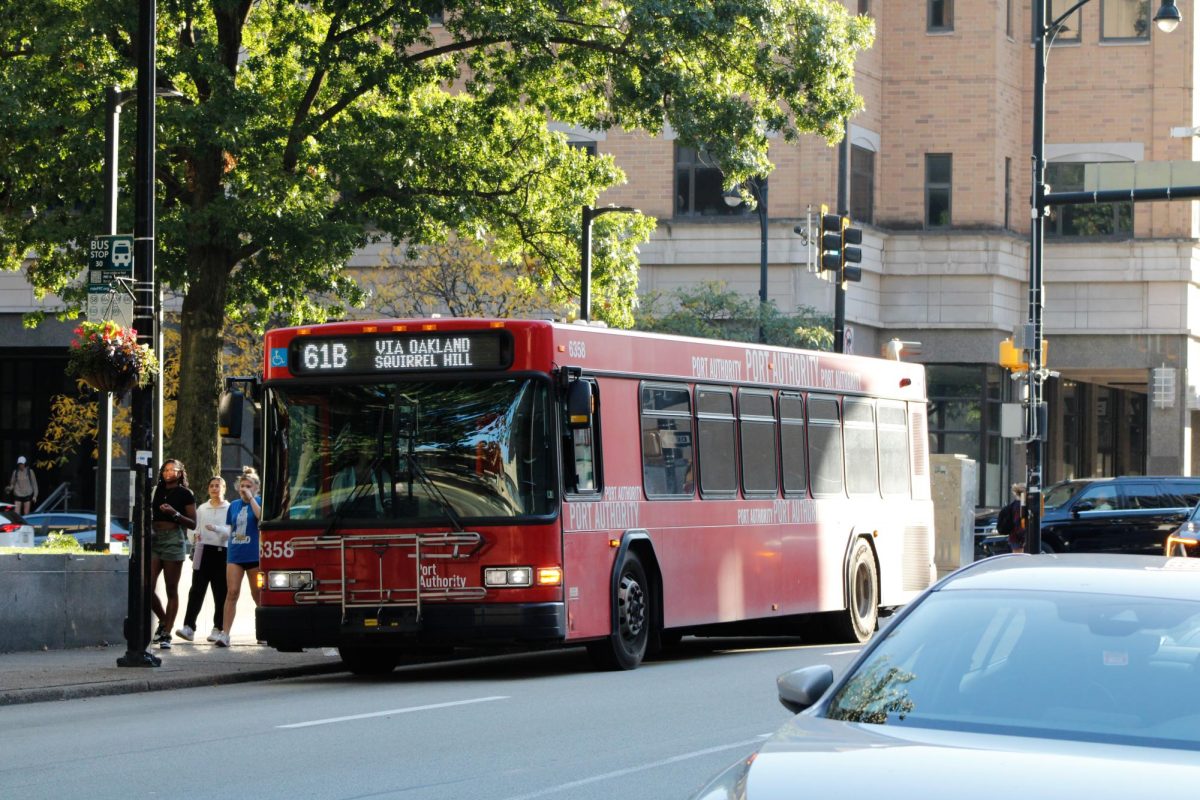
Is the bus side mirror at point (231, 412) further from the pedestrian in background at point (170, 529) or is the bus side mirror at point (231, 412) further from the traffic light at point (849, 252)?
the traffic light at point (849, 252)

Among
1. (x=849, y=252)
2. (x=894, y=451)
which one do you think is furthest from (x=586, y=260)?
(x=894, y=451)

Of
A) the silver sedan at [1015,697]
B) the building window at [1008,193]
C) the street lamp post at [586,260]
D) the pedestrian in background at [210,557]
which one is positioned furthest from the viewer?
the building window at [1008,193]

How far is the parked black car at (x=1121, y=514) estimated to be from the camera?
3159 centimetres

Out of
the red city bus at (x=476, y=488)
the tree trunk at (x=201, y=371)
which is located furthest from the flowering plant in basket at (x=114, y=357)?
the tree trunk at (x=201, y=371)

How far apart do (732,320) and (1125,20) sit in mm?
14319

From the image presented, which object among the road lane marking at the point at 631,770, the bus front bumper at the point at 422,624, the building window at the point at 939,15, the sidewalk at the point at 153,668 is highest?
the building window at the point at 939,15

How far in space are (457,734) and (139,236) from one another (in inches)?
284

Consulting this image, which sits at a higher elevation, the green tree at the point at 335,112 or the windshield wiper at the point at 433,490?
the green tree at the point at 335,112

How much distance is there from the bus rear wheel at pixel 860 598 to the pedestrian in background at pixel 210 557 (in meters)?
6.63

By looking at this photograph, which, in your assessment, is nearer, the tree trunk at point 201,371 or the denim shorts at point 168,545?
the denim shorts at point 168,545

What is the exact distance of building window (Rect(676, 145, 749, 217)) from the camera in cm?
4447

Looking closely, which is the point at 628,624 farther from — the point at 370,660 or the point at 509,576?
the point at 370,660

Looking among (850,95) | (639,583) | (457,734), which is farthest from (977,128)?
(457,734)

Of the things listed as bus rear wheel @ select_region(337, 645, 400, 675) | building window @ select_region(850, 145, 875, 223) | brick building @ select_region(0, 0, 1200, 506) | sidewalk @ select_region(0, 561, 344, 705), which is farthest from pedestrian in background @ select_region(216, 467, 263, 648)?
building window @ select_region(850, 145, 875, 223)
